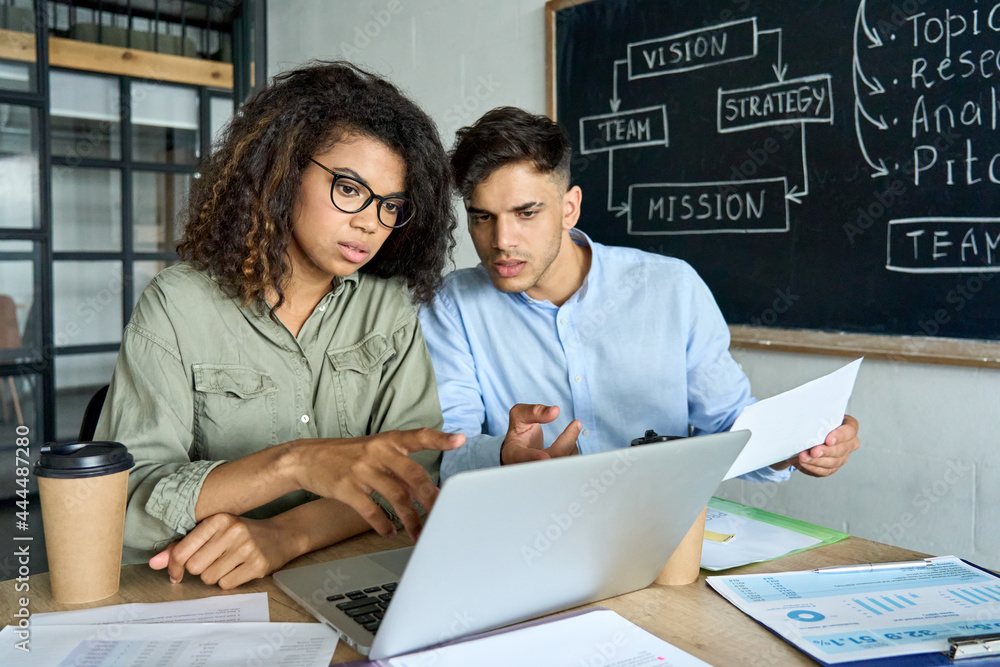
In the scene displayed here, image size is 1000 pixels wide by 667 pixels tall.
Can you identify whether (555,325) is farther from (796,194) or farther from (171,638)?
(171,638)

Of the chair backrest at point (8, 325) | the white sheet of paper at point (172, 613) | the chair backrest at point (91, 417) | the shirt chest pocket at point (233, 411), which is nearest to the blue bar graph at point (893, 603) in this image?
the white sheet of paper at point (172, 613)

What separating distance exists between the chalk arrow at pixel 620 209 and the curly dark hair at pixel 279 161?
3.54 ft

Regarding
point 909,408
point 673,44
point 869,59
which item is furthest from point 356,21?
point 909,408

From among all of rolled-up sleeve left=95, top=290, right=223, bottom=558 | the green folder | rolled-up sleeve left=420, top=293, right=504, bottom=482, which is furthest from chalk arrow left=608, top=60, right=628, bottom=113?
rolled-up sleeve left=95, top=290, right=223, bottom=558

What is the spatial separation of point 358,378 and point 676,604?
672 mm

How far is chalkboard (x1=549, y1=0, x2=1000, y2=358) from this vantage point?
5.76 ft

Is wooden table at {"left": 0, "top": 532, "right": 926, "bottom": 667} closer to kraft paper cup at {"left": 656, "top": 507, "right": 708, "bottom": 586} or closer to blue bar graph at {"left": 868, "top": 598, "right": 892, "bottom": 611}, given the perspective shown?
kraft paper cup at {"left": 656, "top": 507, "right": 708, "bottom": 586}

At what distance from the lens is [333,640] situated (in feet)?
2.56

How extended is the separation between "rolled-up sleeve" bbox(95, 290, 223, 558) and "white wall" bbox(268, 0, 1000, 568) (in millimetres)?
1523

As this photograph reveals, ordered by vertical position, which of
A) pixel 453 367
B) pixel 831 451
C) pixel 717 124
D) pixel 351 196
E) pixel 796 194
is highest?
pixel 717 124

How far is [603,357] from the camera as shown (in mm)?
1695

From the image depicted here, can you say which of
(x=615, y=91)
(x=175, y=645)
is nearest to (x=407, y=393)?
(x=175, y=645)

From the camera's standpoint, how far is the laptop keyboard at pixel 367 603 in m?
0.81

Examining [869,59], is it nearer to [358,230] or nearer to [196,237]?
[358,230]
